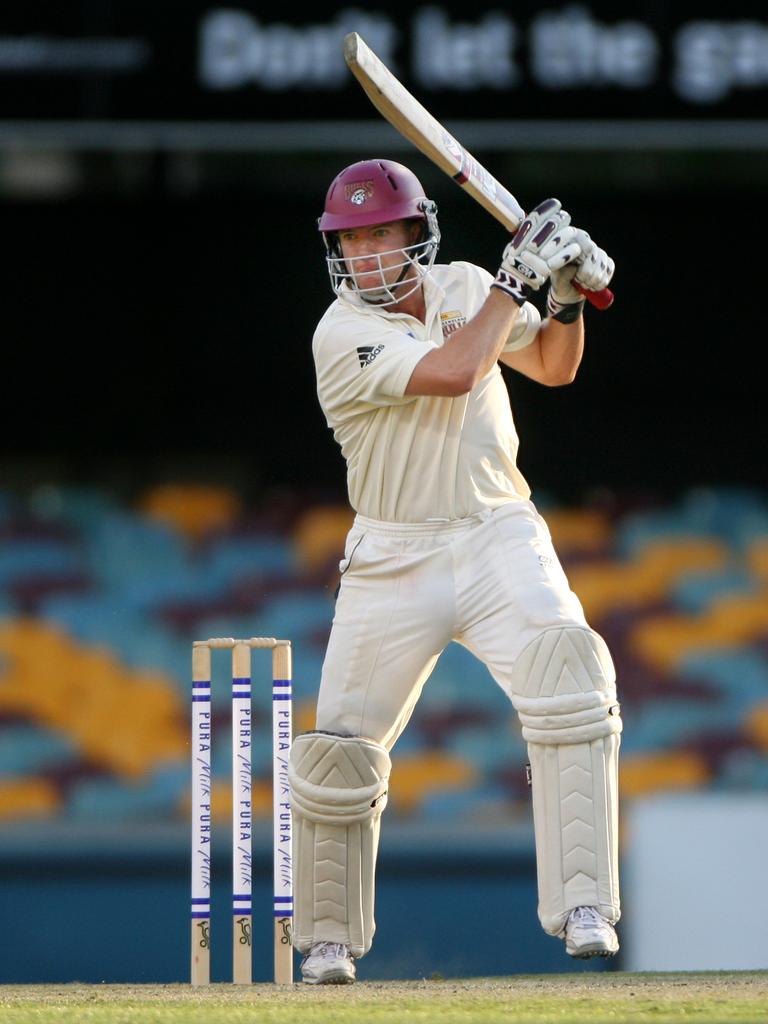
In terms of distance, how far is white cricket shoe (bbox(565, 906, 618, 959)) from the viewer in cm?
267

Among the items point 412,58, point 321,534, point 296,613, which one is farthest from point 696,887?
point 412,58

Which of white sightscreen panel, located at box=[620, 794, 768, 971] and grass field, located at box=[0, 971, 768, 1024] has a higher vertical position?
grass field, located at box=[0, 971, 768, 1024]

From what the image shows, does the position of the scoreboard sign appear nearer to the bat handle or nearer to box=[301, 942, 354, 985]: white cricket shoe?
the bat handle

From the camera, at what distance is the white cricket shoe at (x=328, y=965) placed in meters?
2.96

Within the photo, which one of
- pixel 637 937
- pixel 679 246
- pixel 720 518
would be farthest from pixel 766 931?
pixel 679 246

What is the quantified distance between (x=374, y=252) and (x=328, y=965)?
1.17 metres

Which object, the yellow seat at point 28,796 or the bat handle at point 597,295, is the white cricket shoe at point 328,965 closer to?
the bat handle at point 597,295

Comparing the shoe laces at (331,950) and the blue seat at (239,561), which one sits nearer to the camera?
the shoe laces at (331,950)

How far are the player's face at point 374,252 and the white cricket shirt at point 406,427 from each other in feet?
0.17

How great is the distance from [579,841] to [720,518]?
415 centimetres

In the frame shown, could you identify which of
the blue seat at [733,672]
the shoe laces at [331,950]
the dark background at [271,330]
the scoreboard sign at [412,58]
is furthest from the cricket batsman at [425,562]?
the blue seat at [733,672]

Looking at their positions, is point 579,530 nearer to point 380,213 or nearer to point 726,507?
point 726,507

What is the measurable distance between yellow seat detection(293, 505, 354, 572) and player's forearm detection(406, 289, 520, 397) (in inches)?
153

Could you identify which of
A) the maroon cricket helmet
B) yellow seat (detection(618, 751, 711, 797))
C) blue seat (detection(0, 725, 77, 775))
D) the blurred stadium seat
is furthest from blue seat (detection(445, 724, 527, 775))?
the maroon cricket helmet
